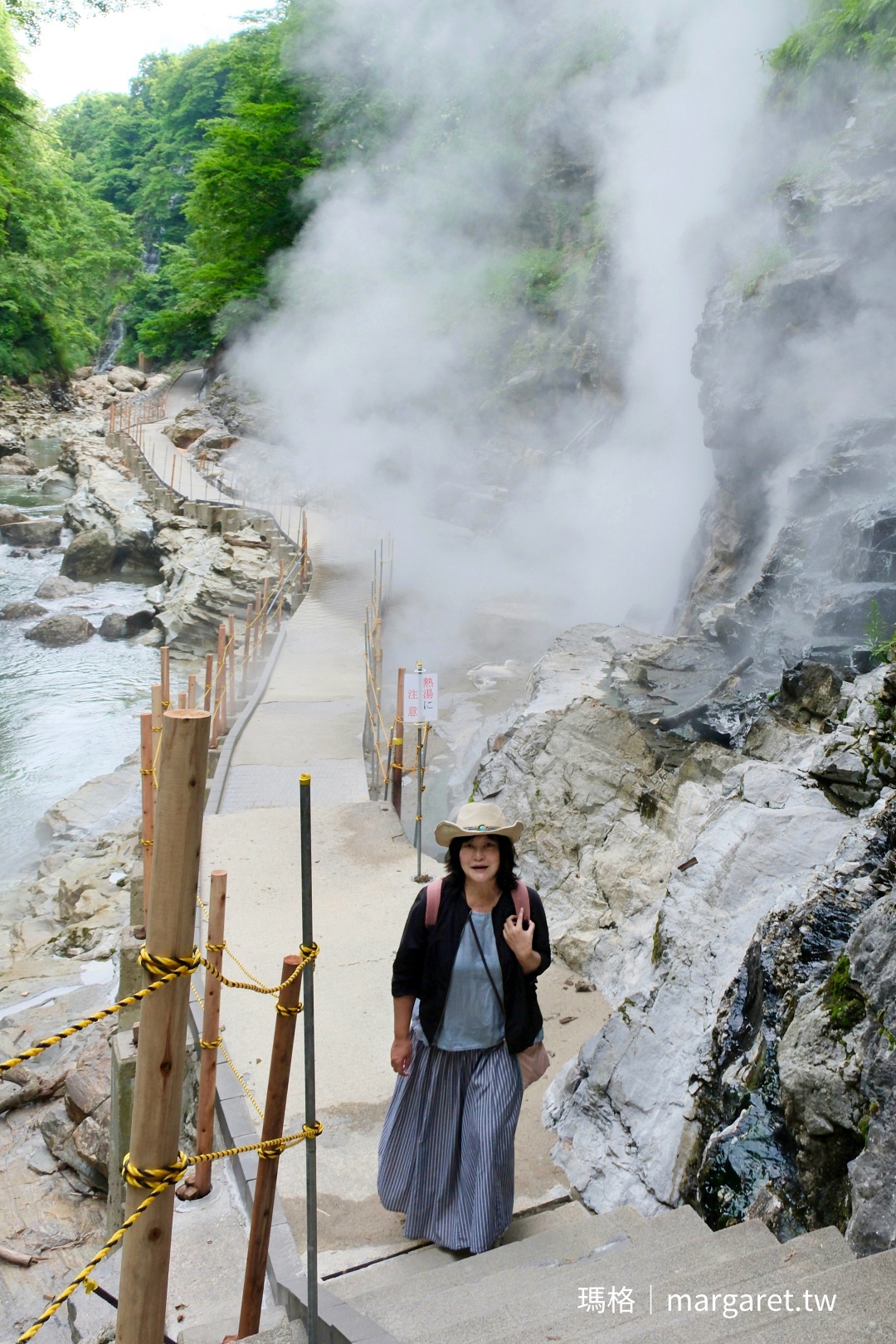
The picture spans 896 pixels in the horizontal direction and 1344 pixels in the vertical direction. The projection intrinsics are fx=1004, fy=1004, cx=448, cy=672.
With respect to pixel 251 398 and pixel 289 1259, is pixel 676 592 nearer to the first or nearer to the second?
pixel 289 1259

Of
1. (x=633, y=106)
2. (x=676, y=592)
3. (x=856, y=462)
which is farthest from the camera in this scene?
(x=633, y=106)

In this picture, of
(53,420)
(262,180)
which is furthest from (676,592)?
(53,420)

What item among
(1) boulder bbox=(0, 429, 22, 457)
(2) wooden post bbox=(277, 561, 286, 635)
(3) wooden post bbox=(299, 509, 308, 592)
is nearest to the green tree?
(1) boulder bbox=(0, 429, 22, 457)

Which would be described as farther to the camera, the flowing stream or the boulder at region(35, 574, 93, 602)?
the boulder at region(35, 574, 93, 602)

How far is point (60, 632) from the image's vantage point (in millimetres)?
19453

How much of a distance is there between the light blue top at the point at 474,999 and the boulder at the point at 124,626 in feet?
58.8

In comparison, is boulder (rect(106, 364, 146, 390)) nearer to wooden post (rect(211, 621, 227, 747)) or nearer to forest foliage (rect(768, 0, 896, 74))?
forest foliage (rect(768, 0, 896, 74))

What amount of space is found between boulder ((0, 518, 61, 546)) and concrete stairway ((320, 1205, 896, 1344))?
2503cm

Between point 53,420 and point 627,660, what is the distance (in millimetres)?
36044

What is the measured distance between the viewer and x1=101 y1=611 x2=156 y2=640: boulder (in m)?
19.8

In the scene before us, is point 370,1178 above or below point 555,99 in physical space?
below

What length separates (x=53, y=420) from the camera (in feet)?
130

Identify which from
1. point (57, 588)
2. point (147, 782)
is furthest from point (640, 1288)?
point (57, 588)

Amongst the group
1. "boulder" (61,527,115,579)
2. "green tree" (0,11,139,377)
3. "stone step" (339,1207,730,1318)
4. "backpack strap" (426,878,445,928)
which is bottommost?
"stone step" (339,1207,730,1318)
